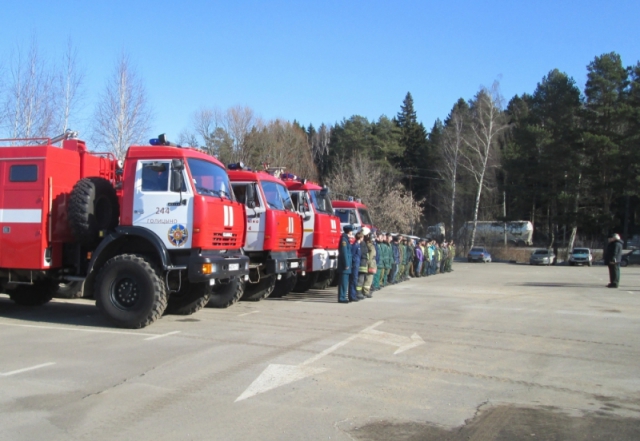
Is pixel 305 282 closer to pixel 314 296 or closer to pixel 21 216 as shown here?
pixel 314 296

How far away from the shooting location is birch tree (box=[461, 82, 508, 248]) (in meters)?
53.2

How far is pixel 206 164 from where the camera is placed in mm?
11406

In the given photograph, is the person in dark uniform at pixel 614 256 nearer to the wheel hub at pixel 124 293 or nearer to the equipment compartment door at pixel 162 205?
the equipment compartment door at pixel 162 205

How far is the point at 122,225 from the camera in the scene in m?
10.8

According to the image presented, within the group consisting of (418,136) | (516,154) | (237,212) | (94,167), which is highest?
(418,136)

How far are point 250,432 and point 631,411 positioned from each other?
3.86 meters

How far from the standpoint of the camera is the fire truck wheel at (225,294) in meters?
13.5

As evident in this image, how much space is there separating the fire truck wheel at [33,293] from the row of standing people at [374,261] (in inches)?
266

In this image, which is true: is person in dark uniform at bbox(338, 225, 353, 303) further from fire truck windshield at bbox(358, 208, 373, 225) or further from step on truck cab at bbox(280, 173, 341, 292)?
fire truck windshield at bbox(358, 208, 373, 225)

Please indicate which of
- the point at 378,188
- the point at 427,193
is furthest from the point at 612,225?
the point at 427,193

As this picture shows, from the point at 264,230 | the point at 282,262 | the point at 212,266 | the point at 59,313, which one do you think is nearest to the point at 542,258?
the point at 282,262

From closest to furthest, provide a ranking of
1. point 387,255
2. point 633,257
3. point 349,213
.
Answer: point 387,255 → point 349,213 → point 633,257

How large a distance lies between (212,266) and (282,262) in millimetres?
3962

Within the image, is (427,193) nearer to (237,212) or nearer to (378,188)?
(378,188)
